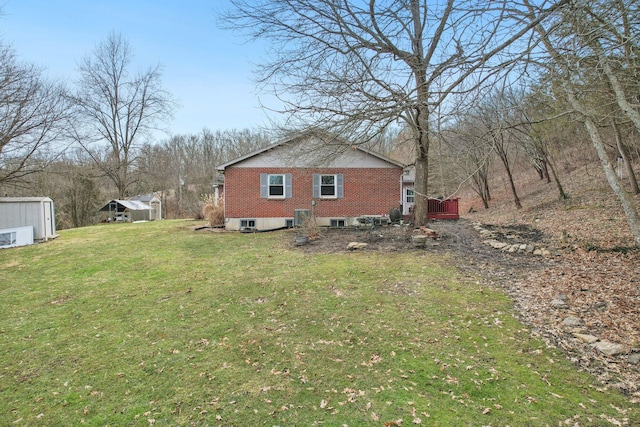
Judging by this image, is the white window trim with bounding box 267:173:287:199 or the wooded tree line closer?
the wooded tree line

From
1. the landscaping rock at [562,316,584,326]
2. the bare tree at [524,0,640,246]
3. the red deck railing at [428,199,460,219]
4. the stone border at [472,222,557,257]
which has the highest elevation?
the bare tree at [524,0,640,246]

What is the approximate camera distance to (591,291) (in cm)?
546

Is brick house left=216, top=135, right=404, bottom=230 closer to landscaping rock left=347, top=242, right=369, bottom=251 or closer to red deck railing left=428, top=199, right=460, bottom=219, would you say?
red deck railing left=428, top=199, right=460, bottom=219

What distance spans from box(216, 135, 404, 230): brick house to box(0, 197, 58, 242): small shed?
7197mm

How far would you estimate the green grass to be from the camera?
10.3ft

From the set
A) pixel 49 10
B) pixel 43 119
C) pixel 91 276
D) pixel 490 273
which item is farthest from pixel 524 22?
pixel 43 119

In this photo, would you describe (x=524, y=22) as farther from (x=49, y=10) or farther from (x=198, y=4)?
(x=49, y=10)

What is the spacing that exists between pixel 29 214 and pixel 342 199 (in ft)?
42.1

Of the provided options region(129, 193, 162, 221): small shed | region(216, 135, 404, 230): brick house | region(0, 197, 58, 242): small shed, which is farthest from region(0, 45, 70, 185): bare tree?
region(129, 193, 162, 221): small shed

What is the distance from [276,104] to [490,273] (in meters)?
5.66

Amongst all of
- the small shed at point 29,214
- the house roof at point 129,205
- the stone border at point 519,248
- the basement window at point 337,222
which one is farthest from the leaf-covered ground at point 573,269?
the house roof at point 129,205

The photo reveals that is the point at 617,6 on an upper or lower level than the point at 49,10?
lower

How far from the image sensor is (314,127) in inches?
215

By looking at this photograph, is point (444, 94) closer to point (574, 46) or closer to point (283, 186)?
point (574, 46)
